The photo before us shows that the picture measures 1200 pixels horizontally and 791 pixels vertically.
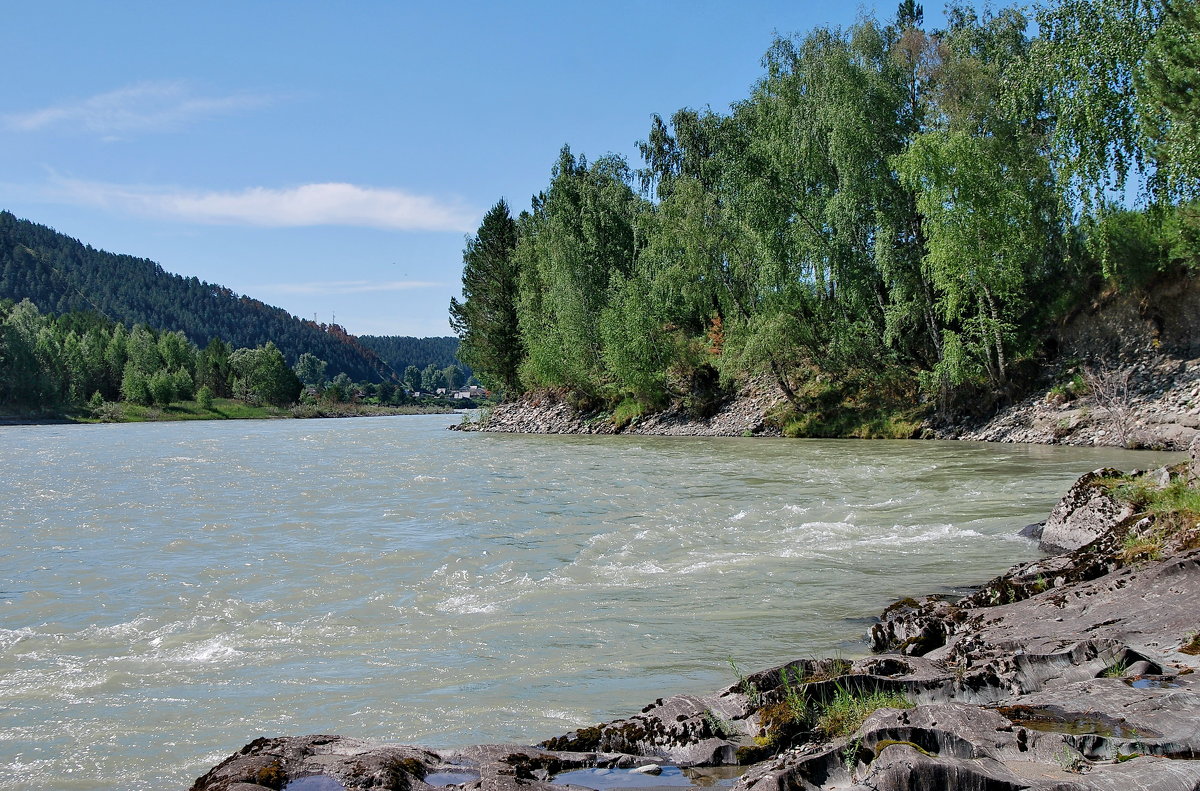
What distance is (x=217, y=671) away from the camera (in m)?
7.26

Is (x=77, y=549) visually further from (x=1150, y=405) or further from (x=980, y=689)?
(x=1150, y=405)

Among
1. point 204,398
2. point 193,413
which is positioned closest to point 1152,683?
point 193,413

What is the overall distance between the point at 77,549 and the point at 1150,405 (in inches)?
1192

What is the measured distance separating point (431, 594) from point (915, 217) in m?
31.5

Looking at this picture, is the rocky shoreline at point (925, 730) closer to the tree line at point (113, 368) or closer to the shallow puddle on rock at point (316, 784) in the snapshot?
the shallow puddle on rock at point (316, 784)

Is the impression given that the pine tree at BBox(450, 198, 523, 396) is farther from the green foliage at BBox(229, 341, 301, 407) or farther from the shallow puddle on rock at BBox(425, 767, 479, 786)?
the green foliage at BBox(229, 341, 301, 407)

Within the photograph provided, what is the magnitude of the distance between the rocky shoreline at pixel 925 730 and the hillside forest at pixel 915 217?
77.7 ft

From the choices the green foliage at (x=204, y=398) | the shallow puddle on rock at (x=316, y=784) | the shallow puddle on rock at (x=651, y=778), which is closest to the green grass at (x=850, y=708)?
the shallow puddle on rock at (x=651, y=778)

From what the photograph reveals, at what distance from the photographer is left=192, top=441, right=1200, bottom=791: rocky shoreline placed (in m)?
3.64

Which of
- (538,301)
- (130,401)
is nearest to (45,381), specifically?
(130,401)

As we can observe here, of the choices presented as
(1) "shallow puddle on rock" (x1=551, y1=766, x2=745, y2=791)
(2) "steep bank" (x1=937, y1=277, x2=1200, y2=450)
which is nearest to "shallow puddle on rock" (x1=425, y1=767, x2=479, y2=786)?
(1) "shallow puddle on rock" (x1=551, y1=766, x2=745, y2=791)

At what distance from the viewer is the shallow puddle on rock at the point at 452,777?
4.07 metres

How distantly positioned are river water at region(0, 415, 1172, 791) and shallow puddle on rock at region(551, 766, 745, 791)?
1244 millimetres

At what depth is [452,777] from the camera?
4145 mm
